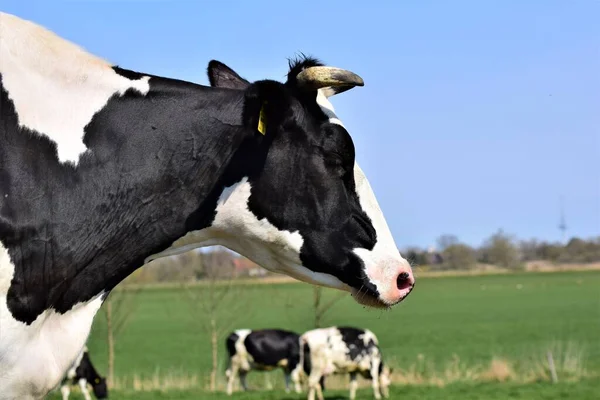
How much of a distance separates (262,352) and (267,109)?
909 inches

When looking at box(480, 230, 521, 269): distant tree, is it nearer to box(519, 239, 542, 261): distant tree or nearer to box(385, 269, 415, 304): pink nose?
box(519, 239, 542, 261): distant tree

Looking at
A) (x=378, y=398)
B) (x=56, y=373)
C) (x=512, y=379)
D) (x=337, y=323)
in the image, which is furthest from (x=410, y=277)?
(x=337, y=323)

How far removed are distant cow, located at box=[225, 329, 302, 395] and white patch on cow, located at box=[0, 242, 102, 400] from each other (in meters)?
22.7

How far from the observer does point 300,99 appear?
10.8ft

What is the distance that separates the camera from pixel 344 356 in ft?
68.8

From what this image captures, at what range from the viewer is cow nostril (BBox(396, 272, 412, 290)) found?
3.27 meters

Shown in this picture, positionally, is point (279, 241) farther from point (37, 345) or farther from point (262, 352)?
point (262, 352)

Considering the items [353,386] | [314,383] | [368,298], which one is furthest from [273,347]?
[368,298]

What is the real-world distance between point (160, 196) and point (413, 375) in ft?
76.2

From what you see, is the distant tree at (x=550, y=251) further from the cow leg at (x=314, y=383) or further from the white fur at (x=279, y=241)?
the white fur at (x=279, y=241)

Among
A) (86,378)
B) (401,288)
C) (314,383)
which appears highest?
(401,288)

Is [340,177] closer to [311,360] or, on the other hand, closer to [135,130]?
[135,130]

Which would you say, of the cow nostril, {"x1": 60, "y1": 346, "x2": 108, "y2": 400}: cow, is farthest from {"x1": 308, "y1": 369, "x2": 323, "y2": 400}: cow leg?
the cow nostril

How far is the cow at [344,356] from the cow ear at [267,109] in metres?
17.9
